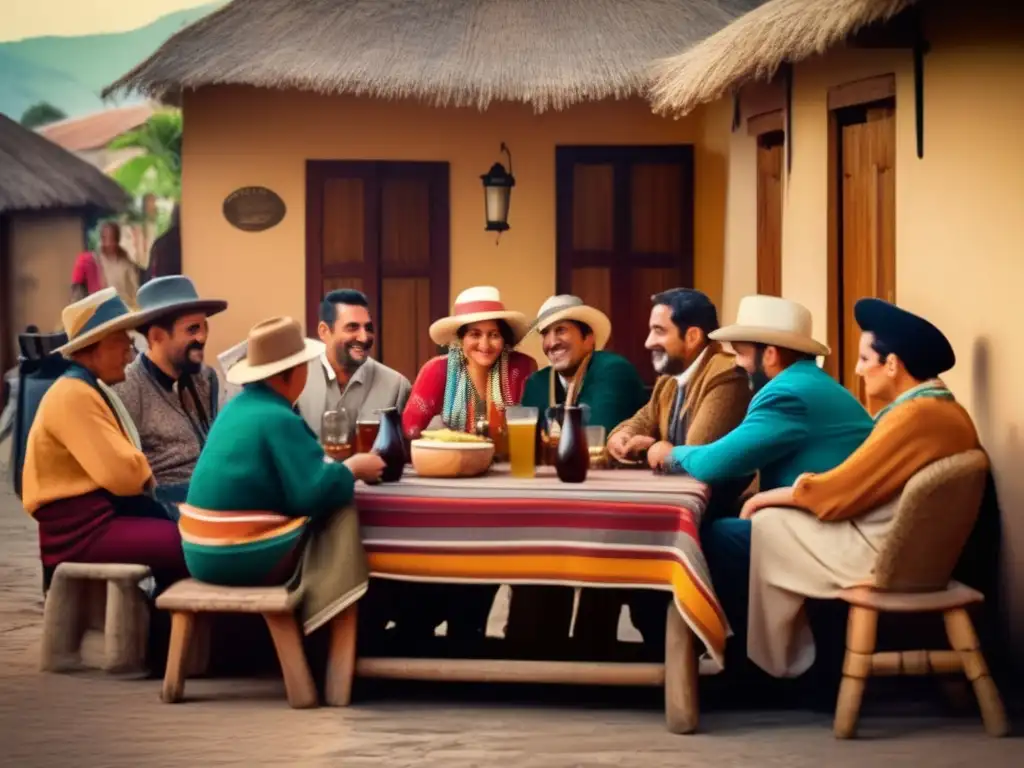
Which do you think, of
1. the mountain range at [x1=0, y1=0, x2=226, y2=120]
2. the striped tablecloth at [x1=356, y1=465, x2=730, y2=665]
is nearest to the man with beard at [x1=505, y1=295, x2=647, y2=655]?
the striped tablecloth at [x1=356, y1=465, x2=730, y2=665]

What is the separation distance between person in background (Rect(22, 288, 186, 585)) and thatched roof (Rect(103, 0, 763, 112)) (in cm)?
580

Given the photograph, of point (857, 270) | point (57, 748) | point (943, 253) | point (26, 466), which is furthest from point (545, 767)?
point (857, 270)

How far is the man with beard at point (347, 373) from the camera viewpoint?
7598 mm

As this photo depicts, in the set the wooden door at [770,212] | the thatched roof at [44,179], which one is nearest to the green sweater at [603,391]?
the wooden door at [770,212]

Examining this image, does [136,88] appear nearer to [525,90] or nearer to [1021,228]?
[525,90]

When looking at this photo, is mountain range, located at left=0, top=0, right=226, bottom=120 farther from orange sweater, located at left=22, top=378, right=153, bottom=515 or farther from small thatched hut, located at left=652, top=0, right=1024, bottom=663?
orange sweater, located at left=22, top=378, right=153, bottom=515

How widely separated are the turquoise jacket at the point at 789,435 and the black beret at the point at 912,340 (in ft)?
1.14

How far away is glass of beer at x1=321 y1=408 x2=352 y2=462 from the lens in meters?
Answer: 6.46

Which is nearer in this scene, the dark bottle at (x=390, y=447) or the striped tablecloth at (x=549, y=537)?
the striped tablecloth at (x=549, y=537)

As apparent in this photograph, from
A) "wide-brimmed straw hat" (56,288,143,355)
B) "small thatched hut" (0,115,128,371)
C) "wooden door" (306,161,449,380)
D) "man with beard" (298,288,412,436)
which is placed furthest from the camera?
"small thatched hut" (0,115,128,371)

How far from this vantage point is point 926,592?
5.71 meters

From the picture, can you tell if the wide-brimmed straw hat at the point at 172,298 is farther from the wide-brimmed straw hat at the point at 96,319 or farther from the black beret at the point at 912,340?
the black beret at the point at 912,340

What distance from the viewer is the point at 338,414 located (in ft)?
21.2

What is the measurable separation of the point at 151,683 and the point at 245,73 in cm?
640
